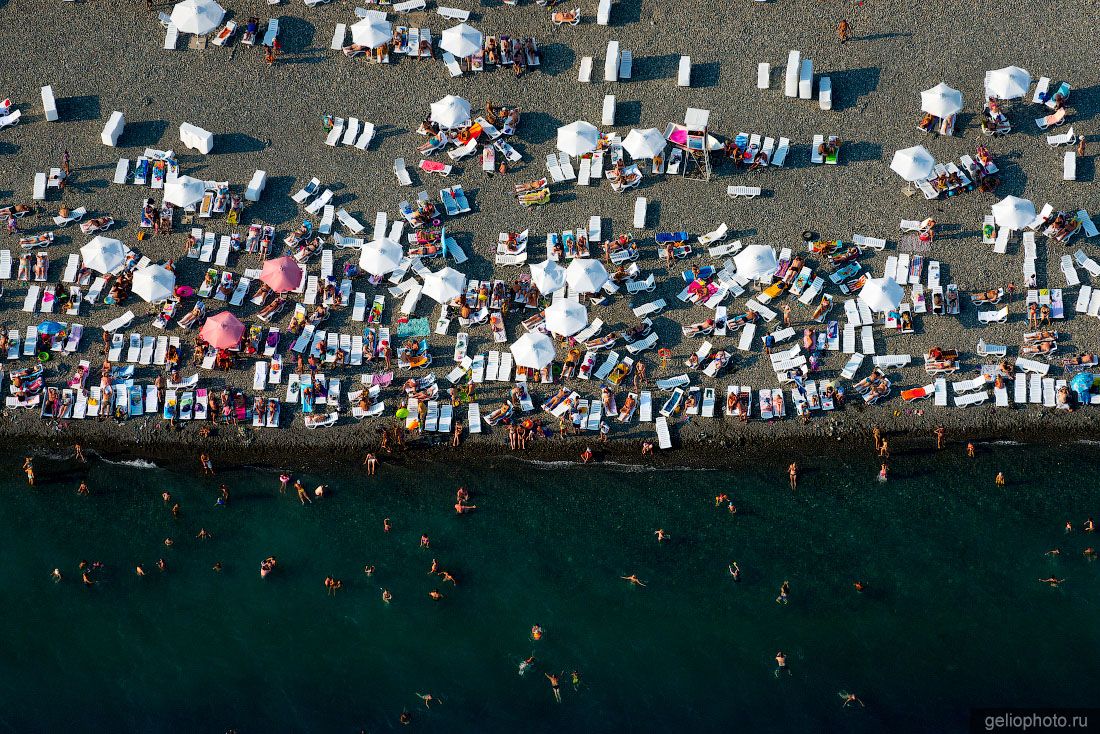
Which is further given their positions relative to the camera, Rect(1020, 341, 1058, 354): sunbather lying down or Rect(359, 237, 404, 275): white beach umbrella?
Rect(359, 237, 404, 275): white beach umbrella

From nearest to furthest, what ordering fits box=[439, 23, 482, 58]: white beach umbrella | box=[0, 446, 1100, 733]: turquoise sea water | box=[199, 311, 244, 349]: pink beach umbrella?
box=[0, 446, 1100, 733]: turquoise sea water < box=[199, 311, 244, 349]: pink beach umbrella < box=[439, 23, 482, 58]: white beach umbrella

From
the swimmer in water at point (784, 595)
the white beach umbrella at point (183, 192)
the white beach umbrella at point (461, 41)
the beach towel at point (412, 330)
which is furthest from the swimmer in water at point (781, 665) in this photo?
the white beach umbrella at point (183, 192)

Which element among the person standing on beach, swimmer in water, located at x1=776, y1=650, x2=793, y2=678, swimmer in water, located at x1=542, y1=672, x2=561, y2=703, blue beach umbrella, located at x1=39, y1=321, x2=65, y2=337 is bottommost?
swimmer in water, located at x1=542, y1=672, x2=561, y2=703

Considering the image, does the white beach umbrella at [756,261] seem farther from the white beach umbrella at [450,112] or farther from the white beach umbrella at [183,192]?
the white beach umbrella at [183,192]

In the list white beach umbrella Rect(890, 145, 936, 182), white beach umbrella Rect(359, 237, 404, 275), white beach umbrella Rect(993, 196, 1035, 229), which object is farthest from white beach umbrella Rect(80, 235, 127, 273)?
white beach umbrella Rect(993, 196, 1035, 229)

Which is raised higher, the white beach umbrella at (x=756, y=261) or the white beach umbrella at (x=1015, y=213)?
the white beach umbrella at (x=1015, y=213)

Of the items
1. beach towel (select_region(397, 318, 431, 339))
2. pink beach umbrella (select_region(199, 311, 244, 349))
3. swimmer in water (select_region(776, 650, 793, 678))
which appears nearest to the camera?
swimmer in water (select_region(776, 650, 793, 678))

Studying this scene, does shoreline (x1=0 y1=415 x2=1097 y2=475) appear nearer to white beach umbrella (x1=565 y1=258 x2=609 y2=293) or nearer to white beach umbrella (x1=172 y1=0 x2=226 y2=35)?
white beach umbrella (x1=565 y1=258 x2=609 y2=293)
